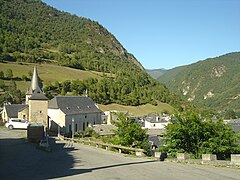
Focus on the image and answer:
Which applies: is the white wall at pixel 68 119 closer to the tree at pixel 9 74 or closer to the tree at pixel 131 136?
the tree at pixel 131 136

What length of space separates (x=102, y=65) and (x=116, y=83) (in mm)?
28783

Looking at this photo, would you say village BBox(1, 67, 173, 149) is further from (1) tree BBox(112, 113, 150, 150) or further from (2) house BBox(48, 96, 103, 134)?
(1) tree BBox(112, 113, 150, 150)

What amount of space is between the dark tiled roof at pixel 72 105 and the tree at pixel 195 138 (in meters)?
46.0

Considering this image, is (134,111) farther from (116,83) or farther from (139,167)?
(139,167)

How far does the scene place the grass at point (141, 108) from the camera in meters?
106

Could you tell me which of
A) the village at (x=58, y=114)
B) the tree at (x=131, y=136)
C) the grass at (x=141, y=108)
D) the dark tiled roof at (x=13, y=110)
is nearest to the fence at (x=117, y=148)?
the tree at (x=131, y=136)

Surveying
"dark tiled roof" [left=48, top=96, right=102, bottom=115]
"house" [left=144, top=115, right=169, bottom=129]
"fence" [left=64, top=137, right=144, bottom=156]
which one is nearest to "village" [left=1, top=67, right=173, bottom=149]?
"dark tiled roof" [left=48, top=96, right=102, bottom=115]

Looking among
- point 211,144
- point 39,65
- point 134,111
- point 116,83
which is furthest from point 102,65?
point 211,144

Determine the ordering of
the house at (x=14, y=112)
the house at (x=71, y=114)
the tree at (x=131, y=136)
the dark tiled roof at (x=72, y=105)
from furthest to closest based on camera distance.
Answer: the dark tiled roof at (x=72, y=105)
the house at (x=71, y=114)
the house at (x=14, y=112)
the tree at (x=131, y=136)

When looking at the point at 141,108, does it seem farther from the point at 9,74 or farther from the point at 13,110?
the point at 13,110

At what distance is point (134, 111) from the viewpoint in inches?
4333

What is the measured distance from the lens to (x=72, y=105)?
66.9 meters

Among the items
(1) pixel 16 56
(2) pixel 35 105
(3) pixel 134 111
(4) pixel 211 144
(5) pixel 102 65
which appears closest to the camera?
(4) pixel 211 144

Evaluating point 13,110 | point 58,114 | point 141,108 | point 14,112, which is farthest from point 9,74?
point 141,108
